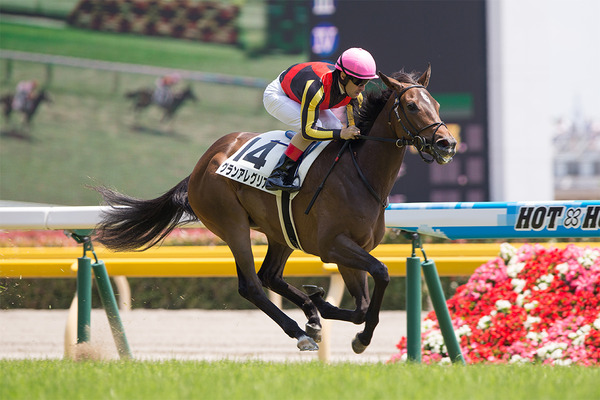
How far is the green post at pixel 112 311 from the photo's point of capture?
15.6 ft

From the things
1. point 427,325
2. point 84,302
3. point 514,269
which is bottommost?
point 427,325

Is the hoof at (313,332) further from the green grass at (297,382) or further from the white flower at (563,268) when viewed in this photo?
the white flower at (563,268)

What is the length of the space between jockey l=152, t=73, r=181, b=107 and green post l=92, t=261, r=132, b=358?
912cm

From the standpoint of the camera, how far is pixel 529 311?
188 inches

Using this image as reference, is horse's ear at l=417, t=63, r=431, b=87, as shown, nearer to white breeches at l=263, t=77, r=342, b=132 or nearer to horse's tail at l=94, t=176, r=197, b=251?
white breeches at l=263, t=77, r=342, b=132

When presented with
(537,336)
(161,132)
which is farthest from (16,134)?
(537,336)

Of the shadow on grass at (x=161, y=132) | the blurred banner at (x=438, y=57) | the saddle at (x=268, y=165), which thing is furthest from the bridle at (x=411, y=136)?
the shadow on grass at (x=161, y=132)

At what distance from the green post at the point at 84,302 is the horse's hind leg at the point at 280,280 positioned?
98cm

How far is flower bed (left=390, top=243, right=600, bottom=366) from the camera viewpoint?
4500mm

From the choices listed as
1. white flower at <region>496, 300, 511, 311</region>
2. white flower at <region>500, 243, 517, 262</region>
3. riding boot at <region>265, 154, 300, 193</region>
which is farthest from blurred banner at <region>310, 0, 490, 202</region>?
riding boot at <region>265, 154, 300, 193</region>

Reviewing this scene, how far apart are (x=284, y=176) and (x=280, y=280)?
692 mm

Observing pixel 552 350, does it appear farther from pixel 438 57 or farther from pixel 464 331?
pixel 438 57

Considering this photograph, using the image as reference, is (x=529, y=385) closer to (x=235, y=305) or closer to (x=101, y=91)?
(x=235, y=305)

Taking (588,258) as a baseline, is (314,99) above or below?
above
